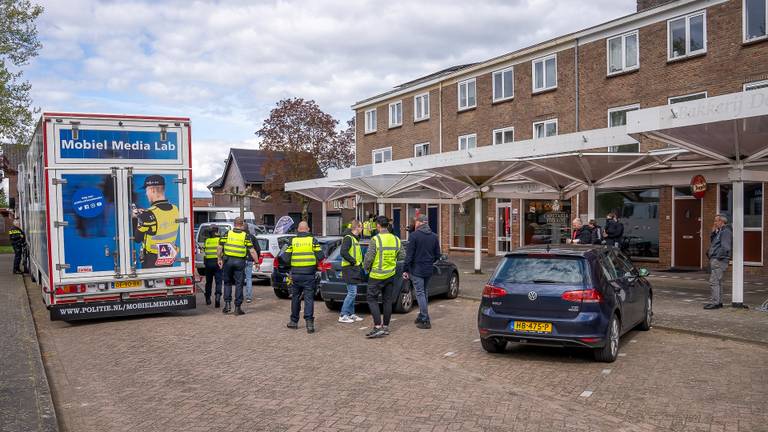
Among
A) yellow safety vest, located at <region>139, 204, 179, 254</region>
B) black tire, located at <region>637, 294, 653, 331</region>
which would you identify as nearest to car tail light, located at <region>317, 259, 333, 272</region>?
yellow safety vest, located at <region>139, 204, 179, 254</region>

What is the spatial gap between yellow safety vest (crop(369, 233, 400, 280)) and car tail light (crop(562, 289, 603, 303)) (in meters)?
3.04

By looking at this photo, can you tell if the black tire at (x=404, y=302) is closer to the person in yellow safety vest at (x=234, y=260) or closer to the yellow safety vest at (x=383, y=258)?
the yellow safety vest at (x=383, y=258)

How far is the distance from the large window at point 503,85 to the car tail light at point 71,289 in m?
19.5

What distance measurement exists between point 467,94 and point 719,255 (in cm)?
1829

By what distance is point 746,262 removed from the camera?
1833 centimetres

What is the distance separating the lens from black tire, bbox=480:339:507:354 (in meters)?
8.32

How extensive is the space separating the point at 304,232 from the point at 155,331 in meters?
2.86

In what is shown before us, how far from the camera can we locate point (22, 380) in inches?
277

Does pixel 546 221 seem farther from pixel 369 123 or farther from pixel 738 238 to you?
pixel 369 123

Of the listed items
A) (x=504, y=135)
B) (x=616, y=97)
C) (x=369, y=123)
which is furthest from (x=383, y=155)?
(x=616, y=97)

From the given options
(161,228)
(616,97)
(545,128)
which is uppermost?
(616,97)

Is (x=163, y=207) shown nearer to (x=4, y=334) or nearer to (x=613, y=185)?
(x=4, y=334)

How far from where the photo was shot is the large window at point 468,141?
2814 cm

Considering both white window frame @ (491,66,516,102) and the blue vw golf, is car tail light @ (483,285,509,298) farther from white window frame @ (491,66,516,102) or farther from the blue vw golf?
white window frame @ (491,66,516,102)
